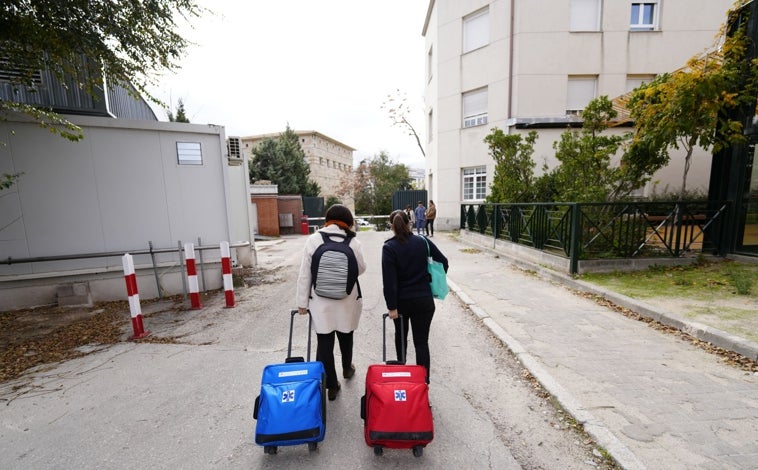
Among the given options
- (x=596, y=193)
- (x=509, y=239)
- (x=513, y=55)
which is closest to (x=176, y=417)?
(x=596, y=193)

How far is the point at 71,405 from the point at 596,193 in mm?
9564

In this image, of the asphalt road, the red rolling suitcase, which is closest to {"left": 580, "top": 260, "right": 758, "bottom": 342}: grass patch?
the asphalt road

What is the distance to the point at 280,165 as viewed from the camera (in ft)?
92.8

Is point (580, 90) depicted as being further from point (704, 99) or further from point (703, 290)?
point (703, 290)

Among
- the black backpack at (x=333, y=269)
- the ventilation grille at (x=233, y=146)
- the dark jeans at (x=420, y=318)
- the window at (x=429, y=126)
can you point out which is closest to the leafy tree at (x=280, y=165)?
the window at (x=429, y=126)

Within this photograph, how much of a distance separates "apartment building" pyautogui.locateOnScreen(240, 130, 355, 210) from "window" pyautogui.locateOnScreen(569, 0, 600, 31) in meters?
29.6

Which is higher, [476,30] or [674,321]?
[476,30]

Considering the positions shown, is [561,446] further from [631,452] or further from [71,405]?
→ [71,405]

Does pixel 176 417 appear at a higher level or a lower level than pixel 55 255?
lower

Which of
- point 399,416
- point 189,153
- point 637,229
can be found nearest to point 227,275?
point 189,153

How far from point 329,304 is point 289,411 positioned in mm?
950

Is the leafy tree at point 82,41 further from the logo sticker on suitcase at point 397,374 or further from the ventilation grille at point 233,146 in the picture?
the logo sticker on suitcase at point 397,374

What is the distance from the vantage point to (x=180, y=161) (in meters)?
6.87

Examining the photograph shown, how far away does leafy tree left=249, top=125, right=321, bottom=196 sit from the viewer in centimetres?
2803
